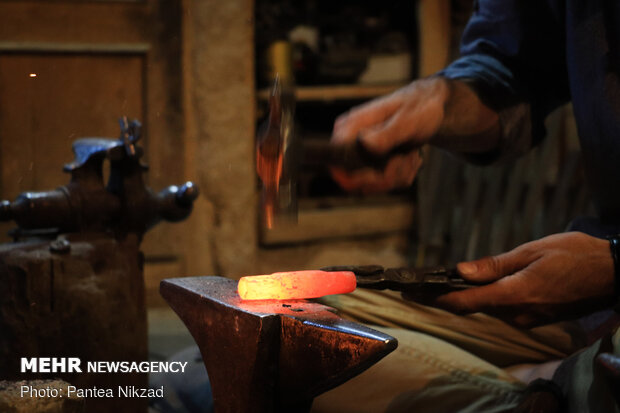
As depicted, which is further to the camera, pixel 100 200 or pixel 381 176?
pixel 100 200

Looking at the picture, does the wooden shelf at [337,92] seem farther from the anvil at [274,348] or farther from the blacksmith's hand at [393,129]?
the anvil at [274,348]

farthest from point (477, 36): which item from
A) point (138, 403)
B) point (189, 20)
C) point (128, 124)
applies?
point (189, 20)

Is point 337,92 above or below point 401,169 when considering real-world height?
above

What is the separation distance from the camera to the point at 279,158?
1.25 metres

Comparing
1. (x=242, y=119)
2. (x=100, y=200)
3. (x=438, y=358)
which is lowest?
(x=438, y=358)

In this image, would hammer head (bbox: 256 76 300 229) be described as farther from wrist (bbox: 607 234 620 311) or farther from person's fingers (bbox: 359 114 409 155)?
wrist (bbox: 607 234 620 311)

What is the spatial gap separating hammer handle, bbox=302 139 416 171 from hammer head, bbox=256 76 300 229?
0.11 ft

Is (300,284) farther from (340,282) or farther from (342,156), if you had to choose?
(342,156)

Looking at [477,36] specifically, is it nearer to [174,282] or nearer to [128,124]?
[128,124]

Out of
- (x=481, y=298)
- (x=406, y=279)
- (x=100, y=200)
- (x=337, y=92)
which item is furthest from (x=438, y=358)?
(x=337, y=92)

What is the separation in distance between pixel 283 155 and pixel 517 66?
916mm

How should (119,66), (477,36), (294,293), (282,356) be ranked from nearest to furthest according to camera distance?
(282,356), (294,293), (477,36), (119,66)

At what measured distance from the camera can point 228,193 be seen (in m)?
3.65

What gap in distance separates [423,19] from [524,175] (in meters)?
1.12
